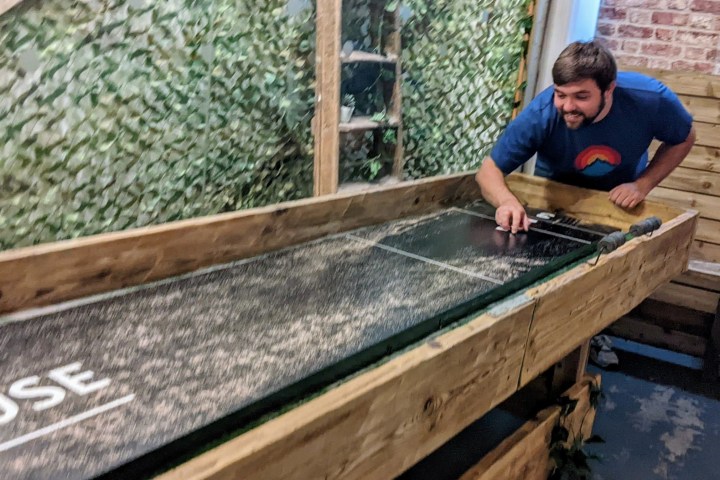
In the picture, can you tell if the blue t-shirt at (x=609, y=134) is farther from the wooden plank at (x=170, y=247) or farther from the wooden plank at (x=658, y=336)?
A: the wooden plank at (x=658, y=336)

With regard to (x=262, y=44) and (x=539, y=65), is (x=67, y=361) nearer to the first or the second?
(x=262, y=44)

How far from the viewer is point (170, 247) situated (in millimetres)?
1506

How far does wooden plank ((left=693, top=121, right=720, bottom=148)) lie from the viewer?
322 cm

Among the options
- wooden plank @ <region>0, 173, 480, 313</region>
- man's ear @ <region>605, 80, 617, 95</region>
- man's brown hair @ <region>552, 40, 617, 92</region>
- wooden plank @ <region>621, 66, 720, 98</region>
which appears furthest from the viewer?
wooden plank @ <region>621, 66, 720, 98</region>

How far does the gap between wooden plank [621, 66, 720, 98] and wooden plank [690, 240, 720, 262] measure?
76 cm

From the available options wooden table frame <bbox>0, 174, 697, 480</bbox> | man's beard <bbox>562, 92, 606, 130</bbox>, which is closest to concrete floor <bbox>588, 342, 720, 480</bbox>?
wooden table frame <bbox>0, 174, 697, 480</bbox>

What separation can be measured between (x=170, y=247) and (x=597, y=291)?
1106 mm

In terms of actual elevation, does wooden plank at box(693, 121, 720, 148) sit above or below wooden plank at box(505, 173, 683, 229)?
above

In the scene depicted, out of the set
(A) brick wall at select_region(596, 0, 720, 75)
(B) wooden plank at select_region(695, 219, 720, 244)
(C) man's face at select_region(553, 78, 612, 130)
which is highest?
(A) brick wall at select_region(596, 0, 720, 75)

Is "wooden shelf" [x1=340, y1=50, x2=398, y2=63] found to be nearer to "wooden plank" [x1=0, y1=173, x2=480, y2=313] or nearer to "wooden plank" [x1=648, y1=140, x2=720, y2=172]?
"wooden plank" [x1=0, y1=173, x2=480, y2=313]

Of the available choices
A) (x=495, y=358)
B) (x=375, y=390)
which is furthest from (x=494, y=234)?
(x=375, y=390)

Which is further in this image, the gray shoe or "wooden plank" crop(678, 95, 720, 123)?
"wooden plank" crop(678, 95, 720, 123)

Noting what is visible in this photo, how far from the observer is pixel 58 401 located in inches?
38.8

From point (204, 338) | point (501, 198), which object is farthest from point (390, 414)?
point (501, 198)
